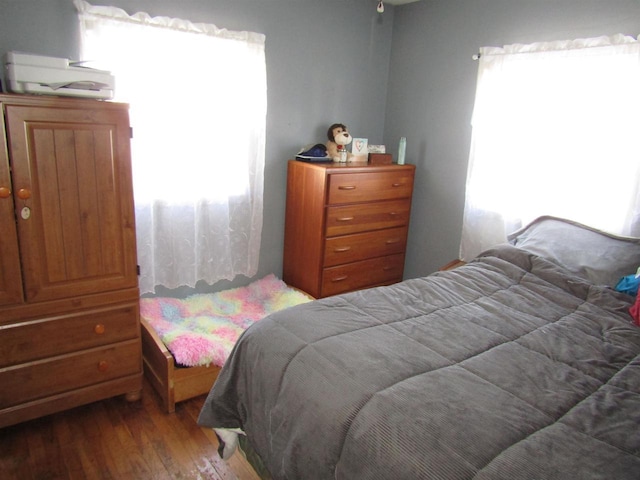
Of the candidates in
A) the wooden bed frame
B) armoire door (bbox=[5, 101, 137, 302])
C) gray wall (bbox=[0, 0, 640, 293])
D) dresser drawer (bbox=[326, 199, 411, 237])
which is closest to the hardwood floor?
the wooden bed frame

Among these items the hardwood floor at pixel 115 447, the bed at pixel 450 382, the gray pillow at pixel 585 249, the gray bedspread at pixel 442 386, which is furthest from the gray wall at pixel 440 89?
the hardwood floor at pixel 115 447

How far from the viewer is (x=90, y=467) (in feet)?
6.54

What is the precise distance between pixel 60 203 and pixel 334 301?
1.30 meters

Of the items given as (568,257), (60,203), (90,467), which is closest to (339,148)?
(568,257)

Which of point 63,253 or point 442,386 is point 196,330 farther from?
point 442,386

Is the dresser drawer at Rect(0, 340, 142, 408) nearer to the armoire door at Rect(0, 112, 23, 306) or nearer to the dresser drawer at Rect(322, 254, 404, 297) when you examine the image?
the armoire door at Rect(0, 112, 23, 306)

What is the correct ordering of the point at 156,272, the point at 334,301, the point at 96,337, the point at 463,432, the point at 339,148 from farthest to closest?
the point at 339,148 → the point at 156,272 → the point at 96,337 → the point at 334,301 → the point at 463,432

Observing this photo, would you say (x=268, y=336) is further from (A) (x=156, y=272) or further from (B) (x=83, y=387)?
(A) (x=156, y=272)

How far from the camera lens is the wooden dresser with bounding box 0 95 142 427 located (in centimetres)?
194

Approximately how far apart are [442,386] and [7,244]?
6.10 feet

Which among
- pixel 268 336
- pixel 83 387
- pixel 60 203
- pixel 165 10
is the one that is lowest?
pixel 83 387

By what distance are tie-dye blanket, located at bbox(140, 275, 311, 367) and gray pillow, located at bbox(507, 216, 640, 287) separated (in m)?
1.57

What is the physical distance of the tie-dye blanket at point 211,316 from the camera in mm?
2438

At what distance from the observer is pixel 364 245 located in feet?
11.2
